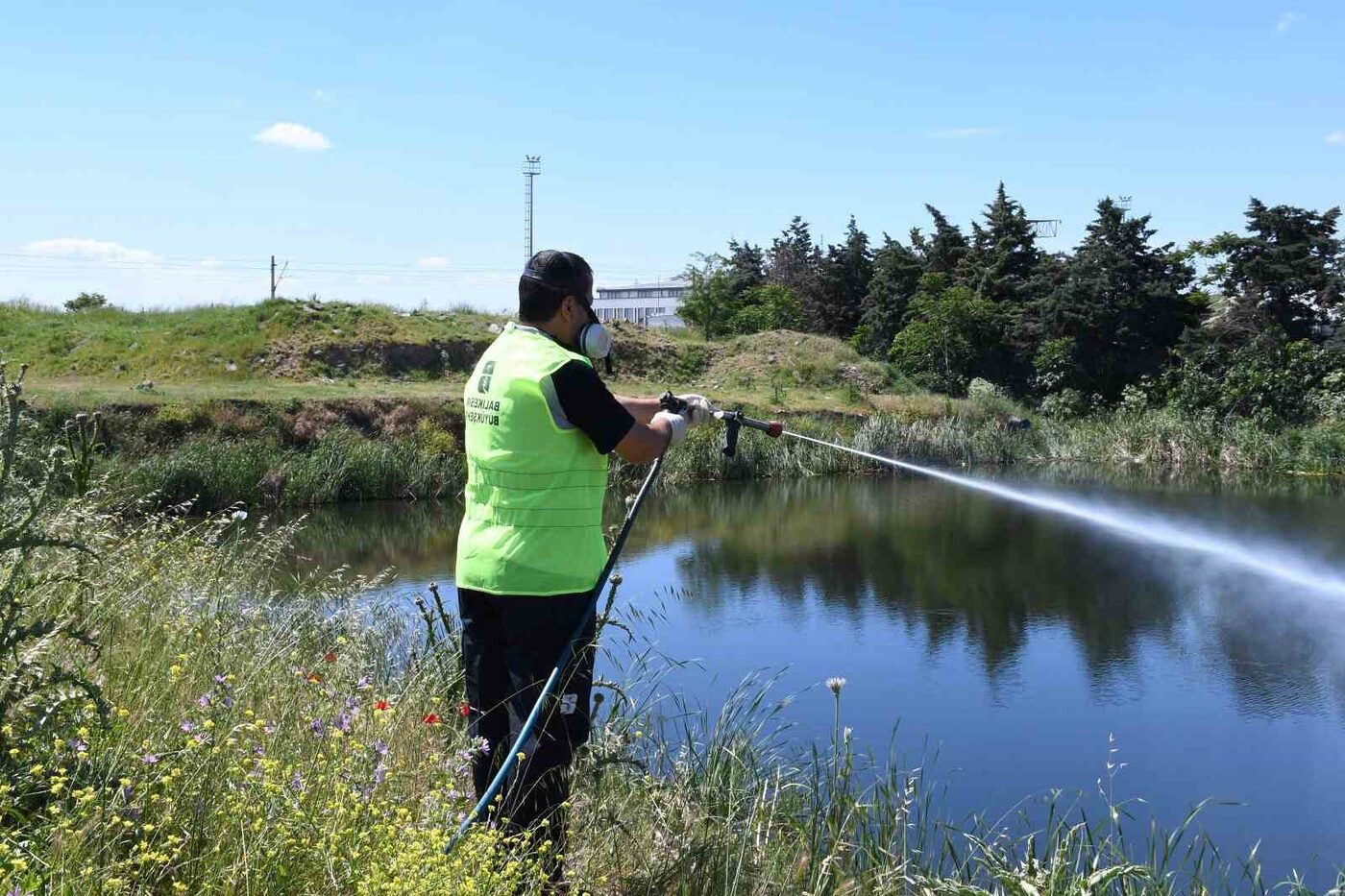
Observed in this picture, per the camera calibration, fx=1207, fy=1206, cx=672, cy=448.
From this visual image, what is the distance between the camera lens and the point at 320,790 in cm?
292

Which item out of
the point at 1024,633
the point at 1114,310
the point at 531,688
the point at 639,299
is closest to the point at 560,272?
the point at 531,688

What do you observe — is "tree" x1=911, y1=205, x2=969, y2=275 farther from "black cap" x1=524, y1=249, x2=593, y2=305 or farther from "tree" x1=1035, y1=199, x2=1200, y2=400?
"black cap" x1=524, y1=249, x2=593, y2=305

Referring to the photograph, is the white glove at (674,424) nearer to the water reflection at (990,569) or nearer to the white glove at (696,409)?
the white glove at (696,409)

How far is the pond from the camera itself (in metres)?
7.04

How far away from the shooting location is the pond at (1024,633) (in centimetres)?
704

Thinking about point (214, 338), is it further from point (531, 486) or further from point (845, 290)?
point (531, 486)

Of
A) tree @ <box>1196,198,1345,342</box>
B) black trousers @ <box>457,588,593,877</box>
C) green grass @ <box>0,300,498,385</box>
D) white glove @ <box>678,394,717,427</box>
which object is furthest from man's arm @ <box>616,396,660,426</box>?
tree @ <box>1196,198,1345,342</box>

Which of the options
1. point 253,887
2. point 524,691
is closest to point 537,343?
point 524,691

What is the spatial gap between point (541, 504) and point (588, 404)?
31 cm

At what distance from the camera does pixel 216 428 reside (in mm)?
18188

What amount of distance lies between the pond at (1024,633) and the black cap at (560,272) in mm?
4074

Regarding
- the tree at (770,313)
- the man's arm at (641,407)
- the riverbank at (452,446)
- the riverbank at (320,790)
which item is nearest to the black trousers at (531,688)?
the riverbank at (320,790)

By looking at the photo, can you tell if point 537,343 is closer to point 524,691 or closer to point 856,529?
point 524,691

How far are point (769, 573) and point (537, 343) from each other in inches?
397
